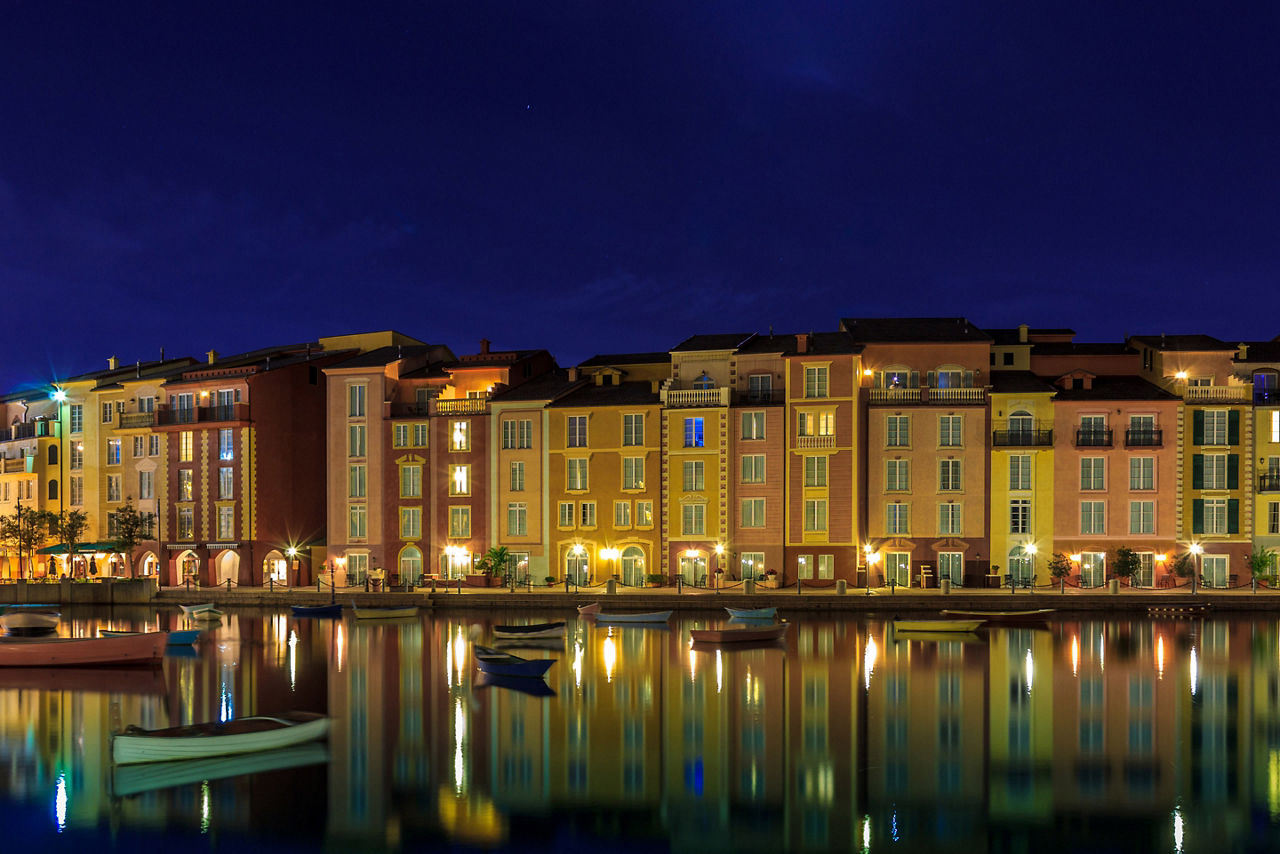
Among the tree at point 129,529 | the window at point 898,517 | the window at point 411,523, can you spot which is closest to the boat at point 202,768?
the window at point 411,523

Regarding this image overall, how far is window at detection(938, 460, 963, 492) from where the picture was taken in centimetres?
6047

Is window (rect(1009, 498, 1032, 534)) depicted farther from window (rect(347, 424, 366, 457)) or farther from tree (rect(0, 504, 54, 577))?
tree (rect(0, 504, 54, 577))

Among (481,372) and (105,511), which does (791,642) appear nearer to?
→ (481,372)

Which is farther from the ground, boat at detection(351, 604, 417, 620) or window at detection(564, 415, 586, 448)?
window at detection(564, 415, 586, 448)

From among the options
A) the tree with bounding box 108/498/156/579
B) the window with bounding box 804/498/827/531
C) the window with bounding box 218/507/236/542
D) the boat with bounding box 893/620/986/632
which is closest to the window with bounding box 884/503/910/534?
the window with bounding box 804/498/827/531

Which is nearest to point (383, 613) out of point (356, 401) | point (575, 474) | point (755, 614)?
point (575, 474)

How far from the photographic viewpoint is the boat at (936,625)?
4838cm

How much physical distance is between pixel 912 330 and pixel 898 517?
10933 mm

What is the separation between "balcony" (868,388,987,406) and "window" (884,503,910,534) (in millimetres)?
5695

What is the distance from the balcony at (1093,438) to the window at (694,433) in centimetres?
2054

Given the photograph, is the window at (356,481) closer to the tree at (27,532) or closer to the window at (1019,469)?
the tree at (27,532)

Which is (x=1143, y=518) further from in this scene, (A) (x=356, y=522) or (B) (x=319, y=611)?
(A) (x=356, y=522)

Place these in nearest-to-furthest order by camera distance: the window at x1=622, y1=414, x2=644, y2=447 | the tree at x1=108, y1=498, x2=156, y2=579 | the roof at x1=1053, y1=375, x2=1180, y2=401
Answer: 1. the roof at x1=1053, y1=375, x2=1180, y2=401
2. the window at x1=622, y1=414, x2=644, y2=447
3. the tree at x1=108, y1=498, x2=156, y2=579

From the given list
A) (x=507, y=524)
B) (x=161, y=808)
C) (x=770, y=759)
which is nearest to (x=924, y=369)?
(x=507, y=524)
